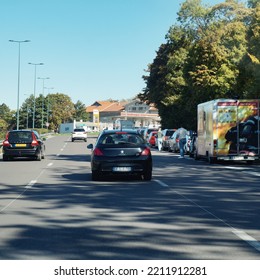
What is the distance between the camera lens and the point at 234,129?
2397 cm

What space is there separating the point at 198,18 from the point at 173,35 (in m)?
6.83

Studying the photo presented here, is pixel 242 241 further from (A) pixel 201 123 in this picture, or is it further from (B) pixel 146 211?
(A) pixel 201 123

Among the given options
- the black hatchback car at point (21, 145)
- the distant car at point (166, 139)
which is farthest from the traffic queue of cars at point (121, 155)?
the distant car at point (166, 139)

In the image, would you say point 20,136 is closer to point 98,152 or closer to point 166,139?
point 98,152

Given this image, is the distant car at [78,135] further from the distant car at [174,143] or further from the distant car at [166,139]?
the distant car at [174,143]

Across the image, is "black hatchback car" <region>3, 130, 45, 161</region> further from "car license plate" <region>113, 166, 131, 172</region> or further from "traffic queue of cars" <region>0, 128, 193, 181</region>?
"car license plate" <region>113, 166, 131, 172</region>

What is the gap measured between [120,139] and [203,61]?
33338 millimetres

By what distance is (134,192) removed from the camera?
13523 mm

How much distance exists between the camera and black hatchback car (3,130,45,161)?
87.9 ft

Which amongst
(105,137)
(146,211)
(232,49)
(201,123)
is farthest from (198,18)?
(146,211)

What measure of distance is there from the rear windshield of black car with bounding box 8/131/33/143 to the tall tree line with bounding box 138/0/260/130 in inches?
424

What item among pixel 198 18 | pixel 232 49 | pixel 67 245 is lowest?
pixel 67 245

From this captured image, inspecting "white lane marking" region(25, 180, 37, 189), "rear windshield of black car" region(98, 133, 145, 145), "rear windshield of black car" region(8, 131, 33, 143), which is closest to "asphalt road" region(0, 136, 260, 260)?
"white lane marking" region(25, 180, 37, 189)
